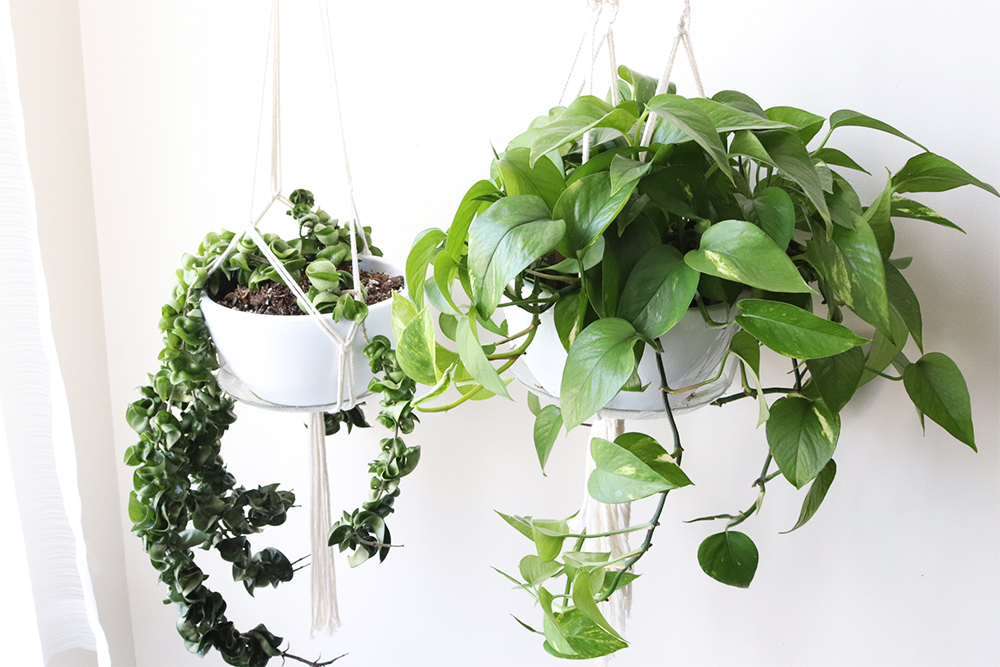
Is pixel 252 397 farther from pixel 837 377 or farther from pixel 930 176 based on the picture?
pixel 930 176

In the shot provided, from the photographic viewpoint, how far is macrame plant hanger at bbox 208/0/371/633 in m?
0.73

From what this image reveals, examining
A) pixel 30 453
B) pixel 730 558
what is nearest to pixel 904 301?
pixel 730 558

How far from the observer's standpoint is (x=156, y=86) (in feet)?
3.75

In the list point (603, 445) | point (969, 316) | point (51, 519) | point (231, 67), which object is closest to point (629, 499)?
point (603, 445)

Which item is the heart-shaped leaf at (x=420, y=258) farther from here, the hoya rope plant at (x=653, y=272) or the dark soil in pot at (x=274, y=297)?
the dark soil in pot at (x=274, y=297)

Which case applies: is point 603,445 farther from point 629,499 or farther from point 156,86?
point 156,86

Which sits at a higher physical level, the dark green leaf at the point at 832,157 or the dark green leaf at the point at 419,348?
the dark green leaf at the point at 832,157

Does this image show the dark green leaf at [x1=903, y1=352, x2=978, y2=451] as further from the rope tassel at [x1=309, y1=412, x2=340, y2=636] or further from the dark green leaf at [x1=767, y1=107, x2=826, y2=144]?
the rope tassel at [x1=309, y1=412, x2=340, y2=636]

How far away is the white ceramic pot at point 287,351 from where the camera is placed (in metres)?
0.72

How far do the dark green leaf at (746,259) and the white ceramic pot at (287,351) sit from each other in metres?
0.36

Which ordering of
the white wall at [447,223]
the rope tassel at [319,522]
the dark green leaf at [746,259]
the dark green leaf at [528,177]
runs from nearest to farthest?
1. the dark green leaf at [746,259]
2. the dark green leaf at [528,177]
3. the white wall at [447,223]
4. the rope tassel at [319,522]

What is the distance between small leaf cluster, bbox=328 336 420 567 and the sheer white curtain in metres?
0.33

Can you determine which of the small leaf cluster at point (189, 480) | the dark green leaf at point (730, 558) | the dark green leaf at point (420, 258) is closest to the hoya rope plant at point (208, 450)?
the small leaf cluster at point (189, 480)

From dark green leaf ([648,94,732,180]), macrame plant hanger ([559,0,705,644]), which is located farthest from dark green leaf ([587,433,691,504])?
dark green leaf ([648,94,732,180])
